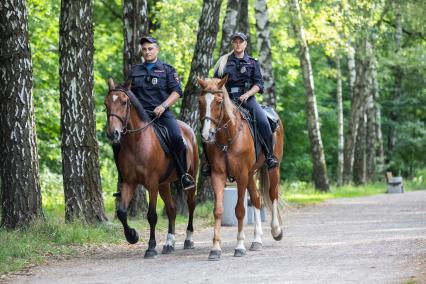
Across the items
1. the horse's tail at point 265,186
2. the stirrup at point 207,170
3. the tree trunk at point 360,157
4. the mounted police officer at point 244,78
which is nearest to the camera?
the stirrup at point 207,170

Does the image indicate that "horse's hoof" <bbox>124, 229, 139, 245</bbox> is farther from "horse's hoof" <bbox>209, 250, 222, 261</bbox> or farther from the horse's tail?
the horse's tail

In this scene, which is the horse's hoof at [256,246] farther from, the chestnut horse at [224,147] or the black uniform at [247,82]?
the black uniform at [247,82]

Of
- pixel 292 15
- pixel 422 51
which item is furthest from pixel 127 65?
pixel 422 51

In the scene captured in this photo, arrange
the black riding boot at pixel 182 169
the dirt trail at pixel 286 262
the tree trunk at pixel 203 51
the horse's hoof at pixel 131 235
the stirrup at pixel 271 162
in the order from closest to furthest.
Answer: the dirt trail at pixel 286 262, the horse's hoof at pixel 131 235, the black riding boot at pixel 182 169, the stirrup at pixel 271 162, the tree trunk at pixel 203 51

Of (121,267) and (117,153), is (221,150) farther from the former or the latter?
(121,267)

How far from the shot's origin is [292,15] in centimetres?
3397

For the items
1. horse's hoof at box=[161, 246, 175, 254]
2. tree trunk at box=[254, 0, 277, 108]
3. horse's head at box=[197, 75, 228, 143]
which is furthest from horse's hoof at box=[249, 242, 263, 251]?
tree trunk at box=[254, 0, 277, 108]

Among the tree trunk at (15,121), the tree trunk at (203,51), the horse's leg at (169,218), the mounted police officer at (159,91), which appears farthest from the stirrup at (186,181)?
the tree trunk at (203,51)

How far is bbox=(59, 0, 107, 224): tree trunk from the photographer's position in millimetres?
16281

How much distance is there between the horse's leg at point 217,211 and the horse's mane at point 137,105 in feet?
4.30

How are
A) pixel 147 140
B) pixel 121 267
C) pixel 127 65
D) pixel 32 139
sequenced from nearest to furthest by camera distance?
pixel 121 267 → pixel 147 140 → pixel 32 139 → pixel 127 65

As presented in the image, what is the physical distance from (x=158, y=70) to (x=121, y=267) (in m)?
3.39

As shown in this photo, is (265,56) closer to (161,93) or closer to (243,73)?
(243,73)

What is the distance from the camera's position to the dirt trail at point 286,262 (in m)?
10.8
